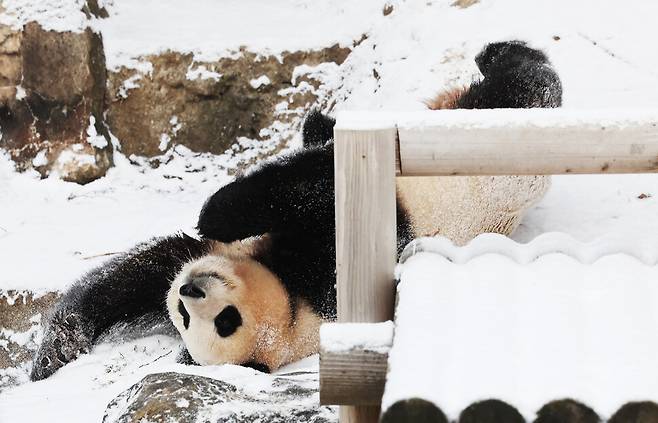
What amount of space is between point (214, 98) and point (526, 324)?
4.38 meters

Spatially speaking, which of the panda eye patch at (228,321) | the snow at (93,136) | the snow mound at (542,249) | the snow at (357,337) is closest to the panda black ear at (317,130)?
the panda eye patch at (228,321)

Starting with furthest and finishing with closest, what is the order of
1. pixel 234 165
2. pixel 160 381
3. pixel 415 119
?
pixel 234 165 → pixel 160 381 → pixel 415 119

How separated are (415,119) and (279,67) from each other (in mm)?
4025

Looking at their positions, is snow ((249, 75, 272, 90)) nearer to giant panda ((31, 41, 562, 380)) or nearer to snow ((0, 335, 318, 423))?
giant panda ((31, 41, 562, 380))

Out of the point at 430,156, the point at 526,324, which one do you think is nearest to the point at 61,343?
the point at 430,156

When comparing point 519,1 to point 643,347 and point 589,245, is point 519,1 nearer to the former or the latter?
point 589,245

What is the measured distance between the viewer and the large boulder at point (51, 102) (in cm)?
515

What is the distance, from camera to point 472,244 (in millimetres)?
1649

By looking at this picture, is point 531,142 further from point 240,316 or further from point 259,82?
point 259,82

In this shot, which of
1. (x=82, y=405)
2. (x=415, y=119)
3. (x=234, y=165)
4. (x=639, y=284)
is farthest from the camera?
(x=234, y=165)

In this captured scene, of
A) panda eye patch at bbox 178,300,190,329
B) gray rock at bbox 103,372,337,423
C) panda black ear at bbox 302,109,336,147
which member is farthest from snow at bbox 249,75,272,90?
gray rock at bbox 103,372,337,423

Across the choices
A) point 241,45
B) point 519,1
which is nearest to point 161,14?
point 241,45

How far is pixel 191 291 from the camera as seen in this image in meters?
3.14

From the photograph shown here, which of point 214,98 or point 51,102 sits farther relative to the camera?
point 214,98
